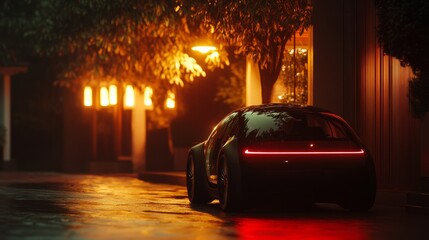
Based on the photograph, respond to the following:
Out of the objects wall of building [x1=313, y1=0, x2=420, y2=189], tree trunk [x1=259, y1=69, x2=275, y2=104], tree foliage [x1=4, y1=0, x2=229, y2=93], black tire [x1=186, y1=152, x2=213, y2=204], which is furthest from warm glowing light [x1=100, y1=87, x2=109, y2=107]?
black tire [x1=186, y1=152, x2=213, y2=204]

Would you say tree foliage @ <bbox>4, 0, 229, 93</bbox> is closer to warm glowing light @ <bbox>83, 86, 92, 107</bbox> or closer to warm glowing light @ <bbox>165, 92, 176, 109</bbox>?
warm glowing light @ <bbox>165, 92, 176, 109</bbox>

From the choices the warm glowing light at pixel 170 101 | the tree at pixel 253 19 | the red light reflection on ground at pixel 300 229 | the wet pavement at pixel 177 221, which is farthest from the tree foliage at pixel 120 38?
the red light reflection on ground at pixel 300 229

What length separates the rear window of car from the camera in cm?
1603

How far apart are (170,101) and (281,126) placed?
742 inches

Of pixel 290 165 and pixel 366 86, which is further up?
pixel 366 86

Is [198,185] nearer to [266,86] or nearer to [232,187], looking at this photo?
[232,187]

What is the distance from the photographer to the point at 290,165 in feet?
51.5

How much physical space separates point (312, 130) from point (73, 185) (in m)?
9.88

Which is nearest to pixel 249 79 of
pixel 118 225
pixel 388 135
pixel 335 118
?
pixel 388 135

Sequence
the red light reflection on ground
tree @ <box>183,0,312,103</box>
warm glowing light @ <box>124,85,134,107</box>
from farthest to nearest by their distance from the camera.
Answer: warm glowing light @ <box>124,85,134,107</box> → tree @ <box>183,0,312,103</box> → the red light reflection on ground

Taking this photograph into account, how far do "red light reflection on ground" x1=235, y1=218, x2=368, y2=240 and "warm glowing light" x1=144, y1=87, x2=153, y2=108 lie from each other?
779 inches

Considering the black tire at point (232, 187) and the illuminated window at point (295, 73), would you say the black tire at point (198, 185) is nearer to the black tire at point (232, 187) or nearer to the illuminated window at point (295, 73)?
the black tire at point (232, 187)

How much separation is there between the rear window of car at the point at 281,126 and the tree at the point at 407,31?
1.67 metres

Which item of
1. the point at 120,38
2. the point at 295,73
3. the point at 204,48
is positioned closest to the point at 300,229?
the point at 295,73
